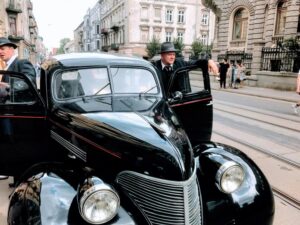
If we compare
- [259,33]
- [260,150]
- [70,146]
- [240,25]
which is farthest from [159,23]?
[70,146]

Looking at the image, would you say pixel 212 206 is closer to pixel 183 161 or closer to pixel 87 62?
pixel 183 161

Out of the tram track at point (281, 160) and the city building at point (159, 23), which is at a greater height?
the city building at point (159, 23)

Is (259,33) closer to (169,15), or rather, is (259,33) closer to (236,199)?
(236,199)

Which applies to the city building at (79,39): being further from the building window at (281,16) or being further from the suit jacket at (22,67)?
the suit jacket at (22,67)

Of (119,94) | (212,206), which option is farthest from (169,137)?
(119,94)

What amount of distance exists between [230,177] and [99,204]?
132cm

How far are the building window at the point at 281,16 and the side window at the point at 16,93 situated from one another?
24335 mm

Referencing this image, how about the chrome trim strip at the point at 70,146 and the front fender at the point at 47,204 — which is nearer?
the front fender at the point at 47,204

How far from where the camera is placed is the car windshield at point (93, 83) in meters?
3.58

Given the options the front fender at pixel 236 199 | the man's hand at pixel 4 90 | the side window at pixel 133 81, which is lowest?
the front fender at pixel 236 199

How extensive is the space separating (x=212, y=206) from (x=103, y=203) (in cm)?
108

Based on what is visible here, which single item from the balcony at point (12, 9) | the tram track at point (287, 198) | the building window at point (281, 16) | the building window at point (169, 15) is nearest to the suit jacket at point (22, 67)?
the tram track at point (287, 198)

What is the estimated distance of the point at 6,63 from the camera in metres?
4.40

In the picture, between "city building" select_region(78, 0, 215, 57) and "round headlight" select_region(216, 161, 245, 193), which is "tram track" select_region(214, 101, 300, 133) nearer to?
"round headlight" select_region(216, 161, 245, 193)
